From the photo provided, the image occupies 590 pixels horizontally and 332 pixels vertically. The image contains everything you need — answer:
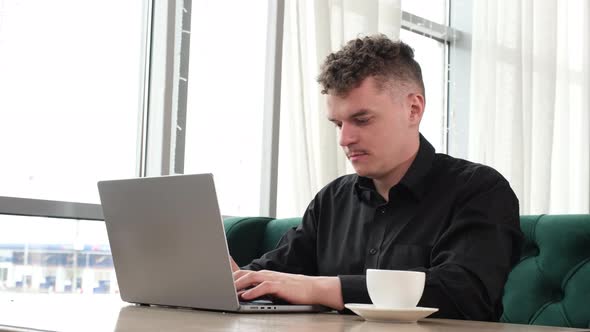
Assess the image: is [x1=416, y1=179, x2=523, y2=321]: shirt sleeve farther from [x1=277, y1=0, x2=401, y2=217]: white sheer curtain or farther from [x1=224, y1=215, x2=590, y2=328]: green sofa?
[x1=277, y1=0, x2=401, y2=217]: white sheer curtain

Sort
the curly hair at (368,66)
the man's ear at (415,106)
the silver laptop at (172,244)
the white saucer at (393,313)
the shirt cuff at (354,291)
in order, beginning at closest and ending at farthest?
the white saucer at (393,313)
the silver laptop at (172,244)
the shirt cuff at (354,291)
the curly hair at (368,66)
the man's ear at (415,106)

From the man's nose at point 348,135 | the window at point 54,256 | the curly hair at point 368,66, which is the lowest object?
the window at point 54,256

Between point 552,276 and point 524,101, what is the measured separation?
7.48 feet

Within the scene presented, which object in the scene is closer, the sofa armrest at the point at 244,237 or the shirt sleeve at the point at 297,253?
the shirt sleeve at the point at 297,253

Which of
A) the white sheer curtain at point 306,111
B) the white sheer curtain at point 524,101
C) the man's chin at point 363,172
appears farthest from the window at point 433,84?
the man's chin at point 363,172

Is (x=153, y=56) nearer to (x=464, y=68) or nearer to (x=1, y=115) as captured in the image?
(x=1, y=115)

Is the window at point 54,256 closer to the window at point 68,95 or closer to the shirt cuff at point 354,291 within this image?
the window at point 68,95

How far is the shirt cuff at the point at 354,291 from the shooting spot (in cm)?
145

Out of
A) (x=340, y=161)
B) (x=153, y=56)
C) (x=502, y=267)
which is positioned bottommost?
(x=502, y=267)

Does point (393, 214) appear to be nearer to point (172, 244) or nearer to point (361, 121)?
point (361, 121)

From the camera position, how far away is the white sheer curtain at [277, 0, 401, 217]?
10.1 feet

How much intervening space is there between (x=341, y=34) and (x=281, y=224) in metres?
1.02

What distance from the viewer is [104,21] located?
2750mm

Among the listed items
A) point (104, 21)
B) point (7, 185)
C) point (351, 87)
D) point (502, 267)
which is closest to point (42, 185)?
point (7, 185)
